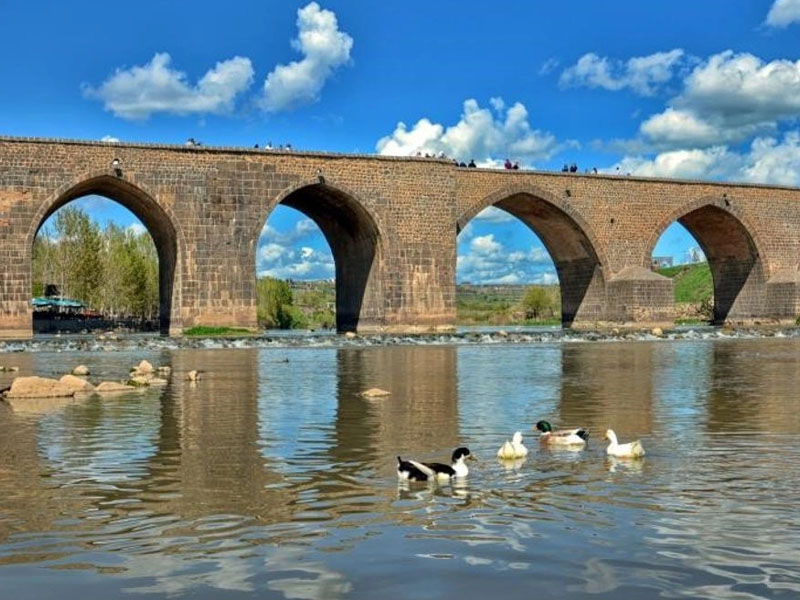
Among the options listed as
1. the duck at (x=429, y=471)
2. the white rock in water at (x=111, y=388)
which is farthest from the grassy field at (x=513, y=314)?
the duck at (x=429, y=471)

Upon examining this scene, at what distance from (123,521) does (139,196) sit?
29675 millimetres

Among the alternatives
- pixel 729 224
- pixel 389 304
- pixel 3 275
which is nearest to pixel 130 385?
pixel 3 275

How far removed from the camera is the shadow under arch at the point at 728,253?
45.8 m

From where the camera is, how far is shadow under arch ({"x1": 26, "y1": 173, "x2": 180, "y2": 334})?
3234cm

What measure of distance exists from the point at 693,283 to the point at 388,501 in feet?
247

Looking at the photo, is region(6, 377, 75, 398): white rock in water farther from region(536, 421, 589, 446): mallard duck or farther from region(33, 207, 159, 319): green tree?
region(33, 207, 159, 319): green tree

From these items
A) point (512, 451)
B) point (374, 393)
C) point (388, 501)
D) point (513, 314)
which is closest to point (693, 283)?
point (513, 314)

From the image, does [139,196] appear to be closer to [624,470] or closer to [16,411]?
[16,411]

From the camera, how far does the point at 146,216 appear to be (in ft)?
117

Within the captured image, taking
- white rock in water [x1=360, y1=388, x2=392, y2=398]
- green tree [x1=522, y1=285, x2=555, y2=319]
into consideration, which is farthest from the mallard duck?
green tree [x1=522, y1=285, x2=555, y2=319]

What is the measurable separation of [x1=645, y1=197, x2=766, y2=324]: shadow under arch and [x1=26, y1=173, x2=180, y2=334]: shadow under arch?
2146 cm

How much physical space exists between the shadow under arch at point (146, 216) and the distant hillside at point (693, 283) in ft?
142

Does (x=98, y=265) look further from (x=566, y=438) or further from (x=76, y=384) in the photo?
(x=566, y=438)

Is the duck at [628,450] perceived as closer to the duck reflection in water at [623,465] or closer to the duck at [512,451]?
the duck reflection in water at [623,465]
